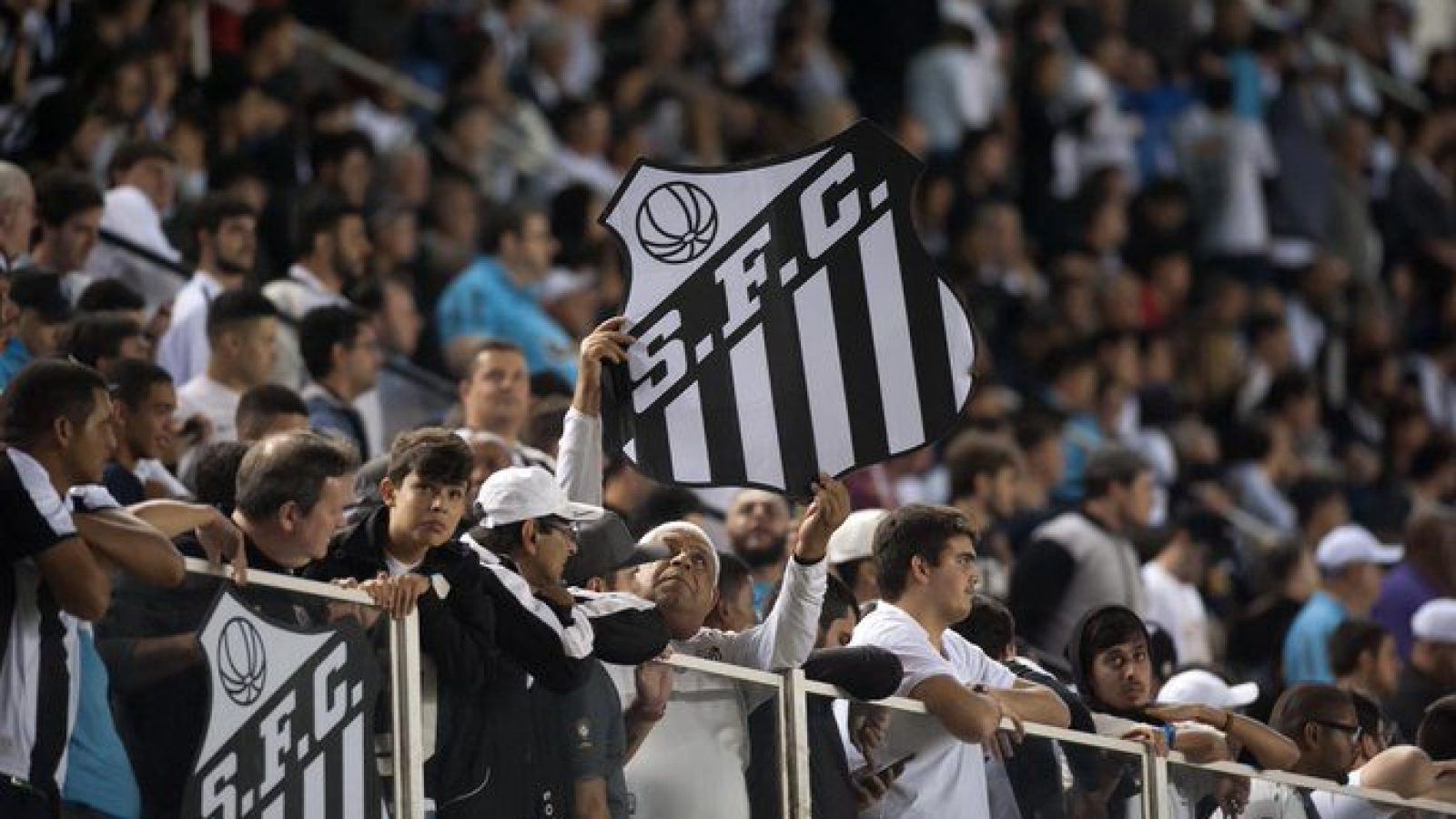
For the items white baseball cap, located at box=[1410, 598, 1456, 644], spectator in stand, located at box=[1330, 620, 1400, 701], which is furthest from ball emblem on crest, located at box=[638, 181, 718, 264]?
white baseball cap, located at box=[1410, 598, 1456, 644]

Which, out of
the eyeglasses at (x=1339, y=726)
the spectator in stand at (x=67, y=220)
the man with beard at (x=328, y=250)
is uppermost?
the man with beard at (x=328, y=250)

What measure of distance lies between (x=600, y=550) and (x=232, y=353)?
2.70 meters

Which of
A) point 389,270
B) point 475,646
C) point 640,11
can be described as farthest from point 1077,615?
point 640,11

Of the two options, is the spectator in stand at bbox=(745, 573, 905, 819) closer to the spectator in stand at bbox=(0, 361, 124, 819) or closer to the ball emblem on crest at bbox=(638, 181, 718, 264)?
the ball emblem on crest at bbox=(638, 181, 718, 264)

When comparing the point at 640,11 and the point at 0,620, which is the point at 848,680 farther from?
the point at 640,11

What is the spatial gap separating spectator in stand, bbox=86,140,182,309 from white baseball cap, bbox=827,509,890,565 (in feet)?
8.91

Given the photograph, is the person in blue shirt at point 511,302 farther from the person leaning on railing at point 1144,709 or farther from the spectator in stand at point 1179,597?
the person leaning on railing at point 1144,709

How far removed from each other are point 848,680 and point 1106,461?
15.2 ft

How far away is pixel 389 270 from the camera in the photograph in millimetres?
13359

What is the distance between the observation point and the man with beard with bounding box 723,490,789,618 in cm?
1074

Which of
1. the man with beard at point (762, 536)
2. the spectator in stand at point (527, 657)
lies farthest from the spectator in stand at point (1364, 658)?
the spectator in stand at point (527, 657)

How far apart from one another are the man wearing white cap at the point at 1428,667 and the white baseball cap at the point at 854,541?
8.64ft

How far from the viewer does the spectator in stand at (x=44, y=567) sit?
22.1ft

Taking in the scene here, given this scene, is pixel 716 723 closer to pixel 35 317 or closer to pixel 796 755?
pixel 796 755
